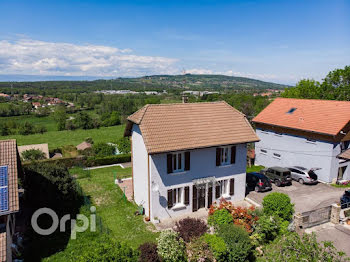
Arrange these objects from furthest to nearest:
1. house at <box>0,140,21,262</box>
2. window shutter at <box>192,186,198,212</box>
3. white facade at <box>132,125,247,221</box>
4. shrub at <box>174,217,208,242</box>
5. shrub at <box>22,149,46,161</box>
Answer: shrub at <box>22,149,46,161</box> → window shutter at <box>192,186,198,212</box> → white facade at <box>132,125,247,221</box> → shrub at <box>174,217,208,242</box> → house at <box>0,140,21,262</box>

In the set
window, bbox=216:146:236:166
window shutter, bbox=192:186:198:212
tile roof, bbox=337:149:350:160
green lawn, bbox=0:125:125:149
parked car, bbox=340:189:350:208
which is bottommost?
green lawn, bbox=0:125:125:149

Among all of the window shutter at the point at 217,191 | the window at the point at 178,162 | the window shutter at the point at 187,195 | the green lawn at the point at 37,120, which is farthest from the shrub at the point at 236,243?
the green lawn at the point at 37,120

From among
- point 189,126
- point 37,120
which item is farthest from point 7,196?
point 37,120

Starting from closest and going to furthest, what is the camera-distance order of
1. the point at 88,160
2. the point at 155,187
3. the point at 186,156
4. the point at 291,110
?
the point at 155,187, the point at 186,156, the point at 291,110, the point at 88,160

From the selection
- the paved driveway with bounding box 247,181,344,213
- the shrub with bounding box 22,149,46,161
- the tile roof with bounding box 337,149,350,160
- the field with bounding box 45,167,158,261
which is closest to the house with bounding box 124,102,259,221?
the field with bounding box 45,167,158,261

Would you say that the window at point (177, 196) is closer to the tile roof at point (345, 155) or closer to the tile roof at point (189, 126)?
the tile roof at point (189, 126)

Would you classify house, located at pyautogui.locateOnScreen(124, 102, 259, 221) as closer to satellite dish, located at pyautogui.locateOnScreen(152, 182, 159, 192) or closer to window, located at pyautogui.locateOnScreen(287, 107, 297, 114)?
satellite dish, located at pyautogui.locateOnScreen(152, 182, 159, 192)

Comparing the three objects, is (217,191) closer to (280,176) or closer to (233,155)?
(233,155)
